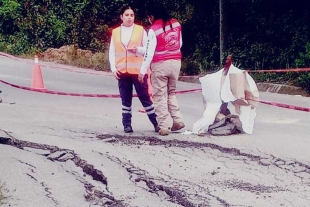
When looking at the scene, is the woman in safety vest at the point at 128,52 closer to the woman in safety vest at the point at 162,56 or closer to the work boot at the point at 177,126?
the woman in safety vest at the point at 162,56

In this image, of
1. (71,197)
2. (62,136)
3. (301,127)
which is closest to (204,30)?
(301,127)

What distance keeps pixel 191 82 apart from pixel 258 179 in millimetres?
12164

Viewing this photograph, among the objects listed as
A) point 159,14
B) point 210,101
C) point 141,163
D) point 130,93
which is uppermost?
point 159,14

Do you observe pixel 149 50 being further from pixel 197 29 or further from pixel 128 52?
pixel 197 29

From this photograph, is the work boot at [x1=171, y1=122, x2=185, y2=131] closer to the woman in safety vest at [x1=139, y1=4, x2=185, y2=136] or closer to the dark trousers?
the woman in safety vest at [x1=139, y1=4, x2=185, y2=136]

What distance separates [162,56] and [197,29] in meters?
12.5

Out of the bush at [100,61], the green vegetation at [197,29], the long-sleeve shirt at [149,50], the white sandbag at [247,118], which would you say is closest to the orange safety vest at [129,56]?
the long-sleeve shirt at [149,50]

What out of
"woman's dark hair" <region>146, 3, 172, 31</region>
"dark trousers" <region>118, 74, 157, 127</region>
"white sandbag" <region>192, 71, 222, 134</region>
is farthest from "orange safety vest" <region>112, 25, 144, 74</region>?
"white sandbag" <region>192, 71, 222, 134</region>

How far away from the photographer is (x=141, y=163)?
27.1ft

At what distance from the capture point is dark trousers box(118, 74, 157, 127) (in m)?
10.1

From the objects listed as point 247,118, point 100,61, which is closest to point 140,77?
point 247,118

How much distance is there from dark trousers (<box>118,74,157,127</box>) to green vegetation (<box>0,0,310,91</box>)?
7153mm

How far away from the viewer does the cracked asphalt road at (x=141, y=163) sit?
6.88 meters

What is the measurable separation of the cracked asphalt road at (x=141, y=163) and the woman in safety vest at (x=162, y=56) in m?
0.42
